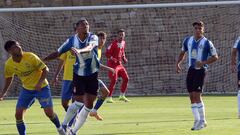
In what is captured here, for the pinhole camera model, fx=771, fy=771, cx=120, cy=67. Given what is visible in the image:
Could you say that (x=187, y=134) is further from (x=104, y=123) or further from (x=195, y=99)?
(x=104, y=123)

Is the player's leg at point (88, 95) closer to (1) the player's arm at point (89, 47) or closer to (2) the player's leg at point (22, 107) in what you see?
(1) the player's arm at point (89, 47)

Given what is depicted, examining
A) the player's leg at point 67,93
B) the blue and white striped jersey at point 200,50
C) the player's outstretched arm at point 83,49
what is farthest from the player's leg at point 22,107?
the blue and white striped jersey at point 200,50

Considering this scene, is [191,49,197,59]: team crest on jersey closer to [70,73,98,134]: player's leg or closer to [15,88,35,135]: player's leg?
[70,73,98,134]: player's leg

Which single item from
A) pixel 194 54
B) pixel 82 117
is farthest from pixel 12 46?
pixel 194 54

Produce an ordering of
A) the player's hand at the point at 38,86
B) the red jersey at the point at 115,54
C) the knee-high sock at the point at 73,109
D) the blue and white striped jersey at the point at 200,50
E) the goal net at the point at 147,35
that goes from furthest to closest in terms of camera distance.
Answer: the goal net at the point at 147,35 < the red jersey at the point at 115,54 < the blue and white striped jersey at the point at 200,50 < the knee-high sock at the point at 73,109 < the player's hand at the point at 38,86

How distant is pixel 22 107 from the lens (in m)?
13.0

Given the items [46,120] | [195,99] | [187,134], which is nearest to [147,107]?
[46,120]

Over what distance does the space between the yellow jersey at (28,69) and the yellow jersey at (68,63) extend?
1.93 meters

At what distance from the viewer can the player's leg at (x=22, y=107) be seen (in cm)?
1291

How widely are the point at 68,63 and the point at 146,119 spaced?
2779 millimetres

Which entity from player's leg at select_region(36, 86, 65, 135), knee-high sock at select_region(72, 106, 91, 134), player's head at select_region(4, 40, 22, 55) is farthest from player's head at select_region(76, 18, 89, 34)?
knee-high sock at select_region(72, 106, 91, 134)

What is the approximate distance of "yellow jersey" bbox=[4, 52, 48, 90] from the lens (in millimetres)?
12883

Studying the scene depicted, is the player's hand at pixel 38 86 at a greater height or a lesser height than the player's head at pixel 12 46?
lesser

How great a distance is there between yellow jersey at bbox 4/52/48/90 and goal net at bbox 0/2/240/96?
14433 millimetres
